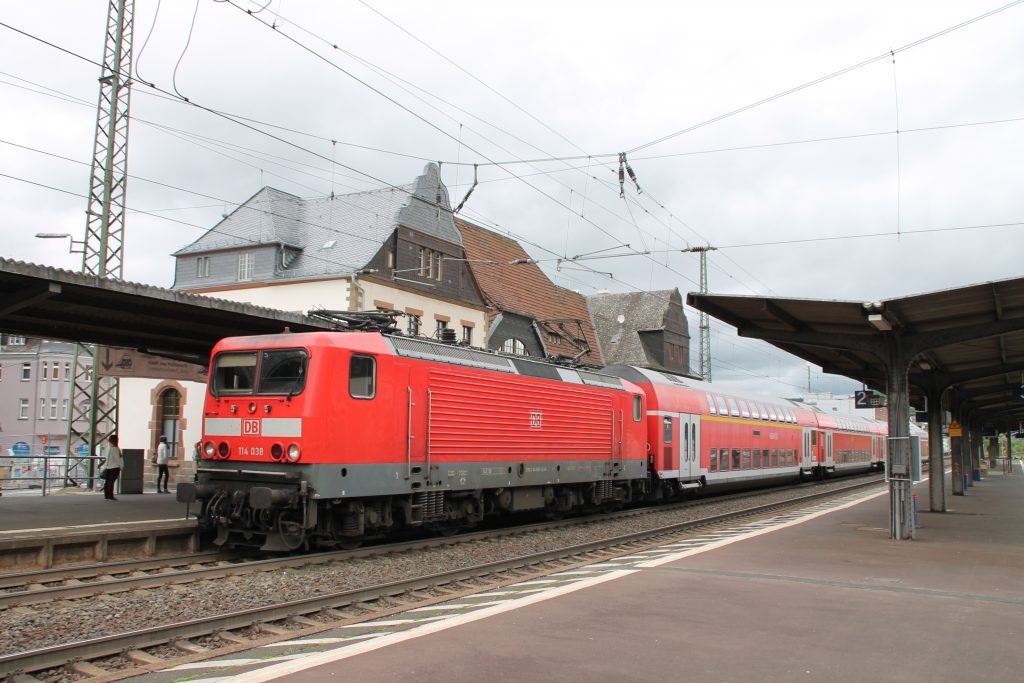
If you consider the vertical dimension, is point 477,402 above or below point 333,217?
below

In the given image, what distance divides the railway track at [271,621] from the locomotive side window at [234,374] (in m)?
2.67

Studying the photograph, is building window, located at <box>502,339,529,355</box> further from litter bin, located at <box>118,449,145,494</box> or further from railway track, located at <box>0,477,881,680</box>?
railway track, located at <box>0,477,881,680</box>

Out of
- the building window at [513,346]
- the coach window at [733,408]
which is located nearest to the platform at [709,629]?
the coach window at [733,408]

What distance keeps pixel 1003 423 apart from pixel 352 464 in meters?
51.1

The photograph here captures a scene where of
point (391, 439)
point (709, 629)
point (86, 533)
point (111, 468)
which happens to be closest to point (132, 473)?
point (111, 468)

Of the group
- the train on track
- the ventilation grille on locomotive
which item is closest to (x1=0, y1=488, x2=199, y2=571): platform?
the train on track

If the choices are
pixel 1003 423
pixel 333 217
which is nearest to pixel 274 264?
pixel 333 217

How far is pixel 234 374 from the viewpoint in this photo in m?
13.0

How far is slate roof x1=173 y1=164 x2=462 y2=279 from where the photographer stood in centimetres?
3500

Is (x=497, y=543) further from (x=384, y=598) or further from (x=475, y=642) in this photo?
(x=475, y=642)

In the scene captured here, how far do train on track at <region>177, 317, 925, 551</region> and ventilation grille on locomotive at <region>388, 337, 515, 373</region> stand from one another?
27mm

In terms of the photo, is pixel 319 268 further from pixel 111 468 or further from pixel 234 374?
pixel 234 374

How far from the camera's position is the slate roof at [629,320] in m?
57.5

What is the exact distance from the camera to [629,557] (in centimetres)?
1309
